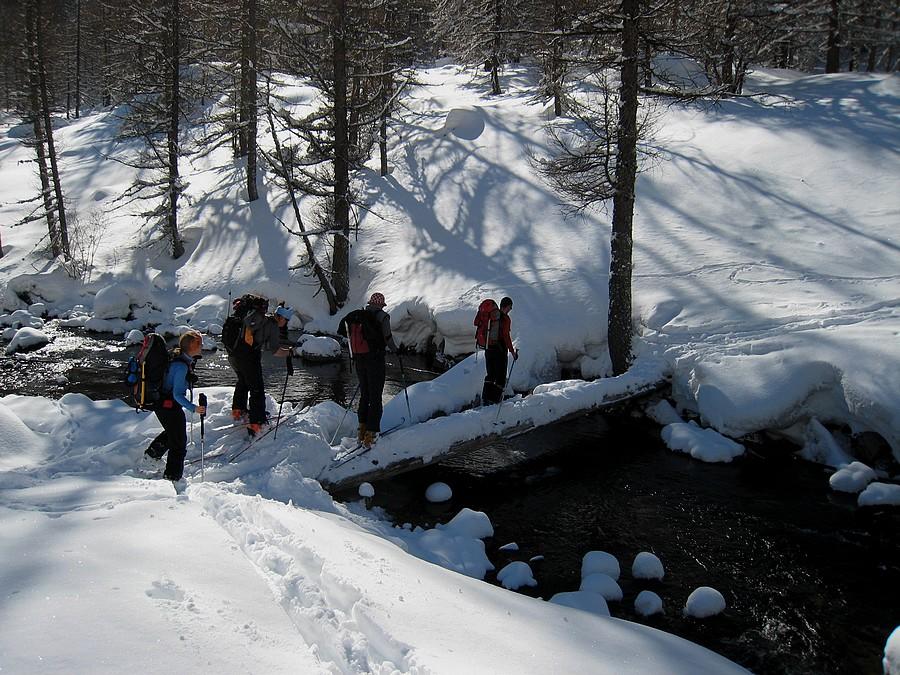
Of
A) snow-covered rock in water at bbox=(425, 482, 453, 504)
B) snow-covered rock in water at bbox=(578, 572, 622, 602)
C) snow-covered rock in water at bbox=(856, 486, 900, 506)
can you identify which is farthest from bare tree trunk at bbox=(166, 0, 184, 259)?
snow-covered rock in water at bbox=(856, 486, 900, 506)

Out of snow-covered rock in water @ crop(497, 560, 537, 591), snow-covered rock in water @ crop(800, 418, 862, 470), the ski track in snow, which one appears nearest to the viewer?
the ski track in snow

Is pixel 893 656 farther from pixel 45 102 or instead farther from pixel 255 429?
pixel 45 102

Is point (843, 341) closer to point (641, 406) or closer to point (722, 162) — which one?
point (641, 406)

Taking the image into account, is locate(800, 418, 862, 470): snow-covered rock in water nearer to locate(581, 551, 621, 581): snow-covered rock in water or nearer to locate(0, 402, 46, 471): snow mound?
locate(581, 551, 621, 581): snow-covered rock in water

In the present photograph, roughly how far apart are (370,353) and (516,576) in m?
3.55

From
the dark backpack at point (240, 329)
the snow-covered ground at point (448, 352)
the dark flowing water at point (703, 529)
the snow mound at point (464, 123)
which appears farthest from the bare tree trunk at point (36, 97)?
the dark flowing water at point (703, 529)

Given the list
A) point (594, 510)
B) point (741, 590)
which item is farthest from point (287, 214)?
point (741, 590)

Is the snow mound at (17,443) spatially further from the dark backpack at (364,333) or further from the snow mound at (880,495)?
the snow mound at (880,495)

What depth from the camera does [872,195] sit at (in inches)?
631

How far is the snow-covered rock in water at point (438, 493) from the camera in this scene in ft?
28.2

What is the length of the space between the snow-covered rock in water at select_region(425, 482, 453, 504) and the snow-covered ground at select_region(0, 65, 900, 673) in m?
0.71

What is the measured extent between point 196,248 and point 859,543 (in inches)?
918

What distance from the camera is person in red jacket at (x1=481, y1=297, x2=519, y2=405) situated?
10492 mm

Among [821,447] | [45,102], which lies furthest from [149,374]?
[45,102]
